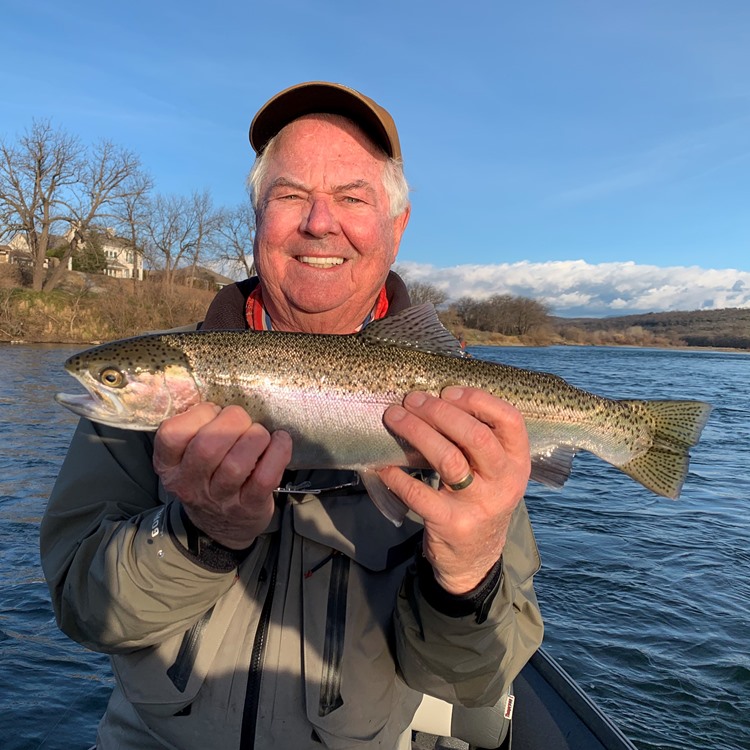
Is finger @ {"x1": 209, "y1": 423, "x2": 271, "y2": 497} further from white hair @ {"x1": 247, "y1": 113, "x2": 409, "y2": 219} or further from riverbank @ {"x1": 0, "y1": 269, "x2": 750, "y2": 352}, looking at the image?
riverbank @ {"x1": 0, "y1": 269, "x2": 750, "y2": 352}

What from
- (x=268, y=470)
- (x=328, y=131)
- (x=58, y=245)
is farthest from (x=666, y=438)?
(x=58, y=245)

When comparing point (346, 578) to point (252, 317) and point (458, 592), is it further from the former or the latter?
point (252, 317)

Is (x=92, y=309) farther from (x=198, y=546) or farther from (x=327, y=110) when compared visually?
(x=198, y=546)

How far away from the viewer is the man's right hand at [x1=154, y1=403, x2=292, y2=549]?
2.08m

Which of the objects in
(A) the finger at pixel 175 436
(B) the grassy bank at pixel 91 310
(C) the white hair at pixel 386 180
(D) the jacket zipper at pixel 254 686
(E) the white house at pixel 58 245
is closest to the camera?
(A) the finger at pixel 175 436

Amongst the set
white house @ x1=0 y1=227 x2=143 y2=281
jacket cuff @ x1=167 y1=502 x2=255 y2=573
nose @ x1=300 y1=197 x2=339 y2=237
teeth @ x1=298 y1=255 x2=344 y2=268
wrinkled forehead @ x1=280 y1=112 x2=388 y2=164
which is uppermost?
white house @ x1=0 y1=227 x2=143 y2=281

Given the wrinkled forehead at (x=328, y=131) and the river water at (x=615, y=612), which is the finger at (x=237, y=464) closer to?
the wrinkled forehead at (x=328, y=131)

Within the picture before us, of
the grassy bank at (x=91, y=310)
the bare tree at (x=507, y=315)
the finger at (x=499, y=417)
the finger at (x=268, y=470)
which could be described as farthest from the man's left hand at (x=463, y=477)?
the bare tree at (x=507, y=315)

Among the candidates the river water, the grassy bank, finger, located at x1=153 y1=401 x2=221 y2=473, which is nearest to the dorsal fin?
finger, located at x1=153 y1=401 x2=221 y2=473

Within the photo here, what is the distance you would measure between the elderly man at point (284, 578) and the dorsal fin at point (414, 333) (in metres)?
0.50

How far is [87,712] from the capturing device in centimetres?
520

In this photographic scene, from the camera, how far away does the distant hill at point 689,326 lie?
131625mm

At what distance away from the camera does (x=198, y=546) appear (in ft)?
7.06

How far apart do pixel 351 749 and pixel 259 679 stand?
42 cm
